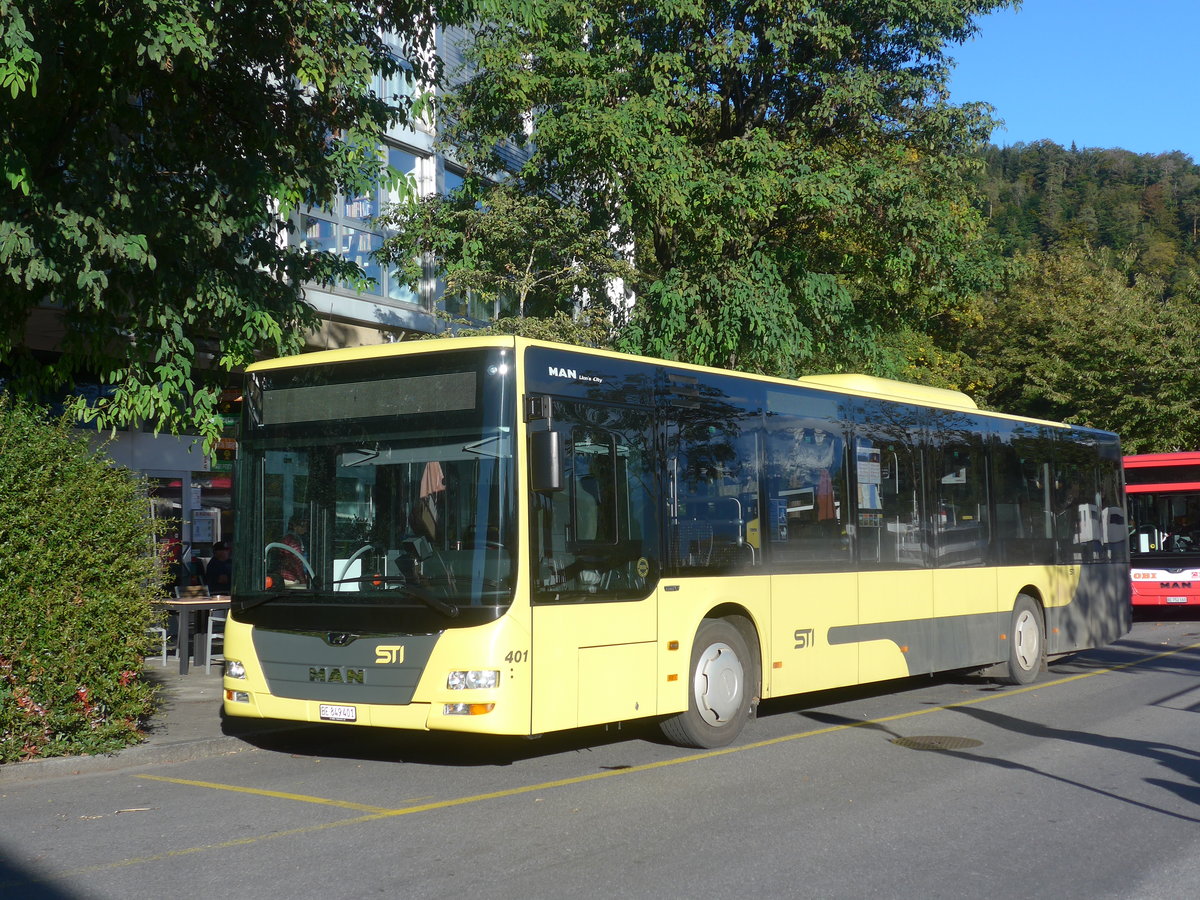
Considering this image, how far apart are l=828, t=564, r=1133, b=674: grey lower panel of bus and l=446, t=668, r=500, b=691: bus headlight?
436cm

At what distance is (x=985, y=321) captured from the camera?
45.8 meters

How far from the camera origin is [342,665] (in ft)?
29.6

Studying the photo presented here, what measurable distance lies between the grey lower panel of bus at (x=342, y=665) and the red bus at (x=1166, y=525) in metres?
20.9

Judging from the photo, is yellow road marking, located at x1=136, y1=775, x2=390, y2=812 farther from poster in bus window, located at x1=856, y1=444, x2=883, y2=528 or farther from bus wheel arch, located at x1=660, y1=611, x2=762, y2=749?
poster in bus window, located at x1=856, y1=444, x2=883, y2=528

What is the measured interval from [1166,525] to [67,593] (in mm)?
22835

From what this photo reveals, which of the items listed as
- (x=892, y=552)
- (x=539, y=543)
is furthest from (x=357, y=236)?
(x=539, y=543)

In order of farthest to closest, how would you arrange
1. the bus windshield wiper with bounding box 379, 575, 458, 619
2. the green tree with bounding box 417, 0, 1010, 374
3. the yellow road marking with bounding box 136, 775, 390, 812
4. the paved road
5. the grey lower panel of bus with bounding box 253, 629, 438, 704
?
1. the green tree with bounding box 417, 0, 1010, 374
2. the grey lower panel of bus with bounding box 253, 629, 438, 704
3. the bus windshield wiper with bounding box 379, 575, 458, 619
4. the yellow road marking with bounding box 136, 775, 390, 812
5. the paved road

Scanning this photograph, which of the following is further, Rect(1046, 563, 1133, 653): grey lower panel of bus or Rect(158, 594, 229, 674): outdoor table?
Rect(1046, 563, 1133, 653): grey lower panel of bus

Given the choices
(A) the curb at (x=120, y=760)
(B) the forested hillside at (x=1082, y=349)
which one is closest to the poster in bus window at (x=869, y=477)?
(A) the curb at (x=120, y=760)

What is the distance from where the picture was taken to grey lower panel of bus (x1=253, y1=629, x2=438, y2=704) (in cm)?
874

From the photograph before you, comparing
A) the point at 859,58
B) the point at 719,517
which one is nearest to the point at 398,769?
the point at 719,517

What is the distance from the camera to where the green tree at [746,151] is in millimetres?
16938

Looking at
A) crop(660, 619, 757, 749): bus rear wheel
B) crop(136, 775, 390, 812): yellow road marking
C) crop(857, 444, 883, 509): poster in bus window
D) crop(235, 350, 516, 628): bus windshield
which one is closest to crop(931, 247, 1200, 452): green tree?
crop(857, 444, 883, 509): poster in bus window

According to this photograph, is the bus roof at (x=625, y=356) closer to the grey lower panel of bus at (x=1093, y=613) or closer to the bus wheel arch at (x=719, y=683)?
the bus wheel arch at (x=719, y=683)
